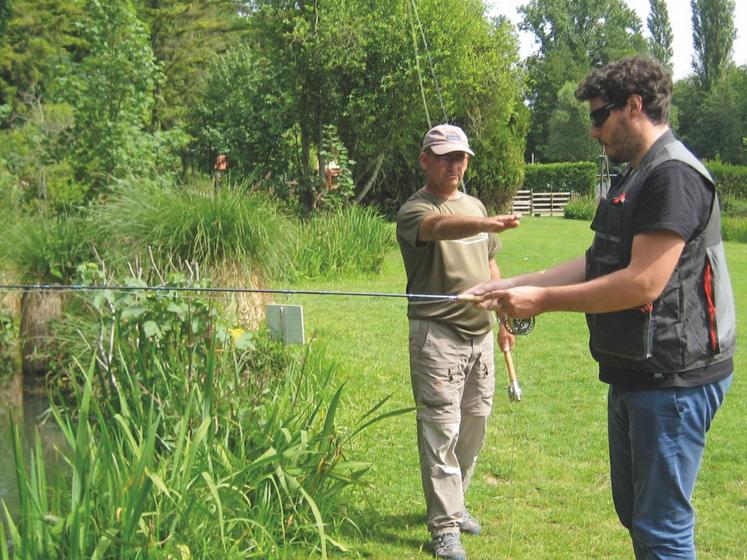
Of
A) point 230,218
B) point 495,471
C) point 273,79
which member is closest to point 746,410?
point 495,471

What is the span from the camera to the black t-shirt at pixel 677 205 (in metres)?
2.55

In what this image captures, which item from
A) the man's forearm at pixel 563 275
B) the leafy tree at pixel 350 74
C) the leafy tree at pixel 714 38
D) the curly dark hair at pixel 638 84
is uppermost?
the leafy tree at pixel 714 38

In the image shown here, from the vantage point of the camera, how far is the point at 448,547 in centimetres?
389

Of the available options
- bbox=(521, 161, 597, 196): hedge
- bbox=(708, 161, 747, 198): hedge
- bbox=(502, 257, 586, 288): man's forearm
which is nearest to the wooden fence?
bbox=(521, 161, 597, 196): hedge

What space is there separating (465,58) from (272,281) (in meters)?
11.5

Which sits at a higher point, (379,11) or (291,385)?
(379,11)

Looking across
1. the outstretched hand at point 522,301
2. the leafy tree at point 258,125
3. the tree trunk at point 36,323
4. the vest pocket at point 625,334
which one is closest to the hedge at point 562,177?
the leafy tree at point 258,125

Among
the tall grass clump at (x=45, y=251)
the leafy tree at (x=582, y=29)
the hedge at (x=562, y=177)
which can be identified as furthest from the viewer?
the leafy tree at (x=582, y=29)

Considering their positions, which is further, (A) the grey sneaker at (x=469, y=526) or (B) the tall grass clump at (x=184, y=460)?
A: (A) the grey sneaker at (x=469, y=526)

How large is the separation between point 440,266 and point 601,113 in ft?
4.17

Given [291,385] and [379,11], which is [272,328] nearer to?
[291,385]

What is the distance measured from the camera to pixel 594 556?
400 centimetres

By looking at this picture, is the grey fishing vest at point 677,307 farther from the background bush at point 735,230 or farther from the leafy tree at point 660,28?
the leafy tree at point 660,28

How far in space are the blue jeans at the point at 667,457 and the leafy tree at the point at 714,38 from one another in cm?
6456
